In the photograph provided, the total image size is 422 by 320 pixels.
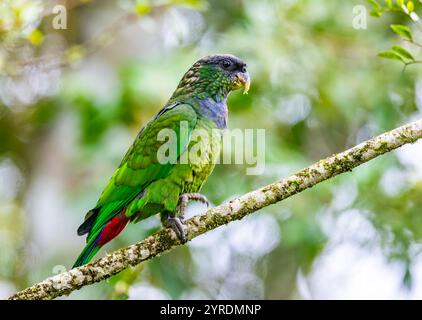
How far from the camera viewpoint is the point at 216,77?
4043 millimetres

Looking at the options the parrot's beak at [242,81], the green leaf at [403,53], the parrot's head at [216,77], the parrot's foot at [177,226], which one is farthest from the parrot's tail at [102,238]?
the green leaf at [403,53]

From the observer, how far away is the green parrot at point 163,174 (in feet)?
11.0

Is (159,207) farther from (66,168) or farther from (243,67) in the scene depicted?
(66,168)

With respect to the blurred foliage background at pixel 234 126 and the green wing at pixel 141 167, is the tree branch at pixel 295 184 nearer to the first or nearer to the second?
the green wing at pixel 141 167

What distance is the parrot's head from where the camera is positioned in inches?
158

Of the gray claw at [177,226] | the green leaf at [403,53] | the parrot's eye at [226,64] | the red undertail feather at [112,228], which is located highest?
the parrot's eye at [226,64]

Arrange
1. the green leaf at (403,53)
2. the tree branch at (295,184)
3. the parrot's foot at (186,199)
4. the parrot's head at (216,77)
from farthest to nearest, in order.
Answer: the parrot's head at (216,77) → the parrot's foot at (186,199) → the green leaf at (403,53) → the tree branch at (295,184)

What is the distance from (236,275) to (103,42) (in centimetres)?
405

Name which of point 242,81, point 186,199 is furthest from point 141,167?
point 242,81

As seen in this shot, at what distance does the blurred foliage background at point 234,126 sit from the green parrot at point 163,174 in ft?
5.78

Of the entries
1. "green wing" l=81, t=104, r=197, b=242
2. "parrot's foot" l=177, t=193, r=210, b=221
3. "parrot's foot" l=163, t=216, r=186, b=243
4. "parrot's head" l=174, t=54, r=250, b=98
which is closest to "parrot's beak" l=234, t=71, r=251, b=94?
"parrot's head" l=174, t=54, r=250, b=98

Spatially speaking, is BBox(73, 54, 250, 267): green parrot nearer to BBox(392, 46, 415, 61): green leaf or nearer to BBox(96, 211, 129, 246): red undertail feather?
BBox(96, 211, 129, 246): red undertail feather

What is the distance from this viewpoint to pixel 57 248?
6.23 meters
